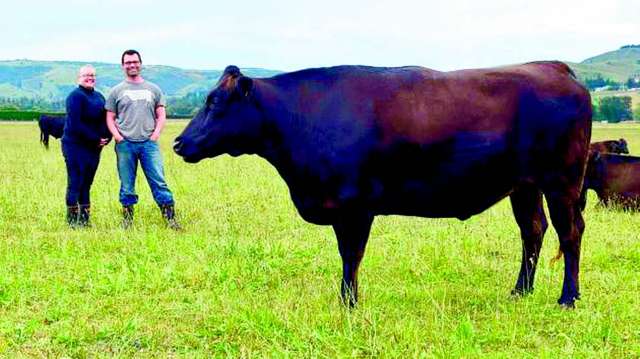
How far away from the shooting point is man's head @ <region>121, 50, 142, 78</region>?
10.2m

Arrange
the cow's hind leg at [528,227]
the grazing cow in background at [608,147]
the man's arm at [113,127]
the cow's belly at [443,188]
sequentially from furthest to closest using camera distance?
the grazing cow in background at [608,147]
the man's arm at [113,127]
the cow's hind leg at [528,227]
the cow's belly at [443,188]

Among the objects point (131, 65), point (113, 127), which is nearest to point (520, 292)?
point (113, 127)

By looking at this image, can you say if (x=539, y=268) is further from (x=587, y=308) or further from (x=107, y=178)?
(x=107, y=178)

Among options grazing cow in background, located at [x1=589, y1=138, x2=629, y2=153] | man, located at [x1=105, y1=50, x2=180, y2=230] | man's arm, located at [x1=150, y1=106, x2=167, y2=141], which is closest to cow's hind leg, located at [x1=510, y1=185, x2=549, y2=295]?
man, located at [x1=105, y1=50, x2=180, y2=230]

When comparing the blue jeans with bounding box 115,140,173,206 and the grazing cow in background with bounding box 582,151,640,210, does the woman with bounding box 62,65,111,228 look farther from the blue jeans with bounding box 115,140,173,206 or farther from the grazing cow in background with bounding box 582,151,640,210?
the grazing cow in background with bounding box 582,151,640,210

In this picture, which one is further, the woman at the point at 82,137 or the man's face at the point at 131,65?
the woman at the point at 82,137

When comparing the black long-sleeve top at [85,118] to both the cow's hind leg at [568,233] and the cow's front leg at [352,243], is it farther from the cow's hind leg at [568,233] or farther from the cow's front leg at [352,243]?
the cow's hind leg at [568,233]

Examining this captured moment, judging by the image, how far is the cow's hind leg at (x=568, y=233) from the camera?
20.7 feet

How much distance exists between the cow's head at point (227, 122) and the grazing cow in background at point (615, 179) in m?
7.80

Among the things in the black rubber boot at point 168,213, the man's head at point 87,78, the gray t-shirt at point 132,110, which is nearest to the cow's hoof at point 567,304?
the black rubber boot at point 168,213

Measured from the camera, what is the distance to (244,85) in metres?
6.11

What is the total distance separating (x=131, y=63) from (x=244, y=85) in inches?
183

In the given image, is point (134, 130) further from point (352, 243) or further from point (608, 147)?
point (608, 147)

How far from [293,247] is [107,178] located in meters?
9.70
